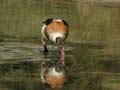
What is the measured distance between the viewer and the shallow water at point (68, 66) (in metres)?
13.5

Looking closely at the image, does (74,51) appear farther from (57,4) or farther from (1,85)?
(57,4)

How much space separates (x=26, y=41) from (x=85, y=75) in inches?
193

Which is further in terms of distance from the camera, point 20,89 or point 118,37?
point 118,37

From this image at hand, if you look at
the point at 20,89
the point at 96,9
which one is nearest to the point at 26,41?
the point at 20,89

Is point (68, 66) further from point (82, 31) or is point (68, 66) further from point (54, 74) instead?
point (82, 31)

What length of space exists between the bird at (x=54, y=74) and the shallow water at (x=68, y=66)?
0.13 metres

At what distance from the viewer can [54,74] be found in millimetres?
14406

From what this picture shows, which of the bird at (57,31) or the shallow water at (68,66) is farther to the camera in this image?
the bird at (57,31)

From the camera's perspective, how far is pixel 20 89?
506 inches

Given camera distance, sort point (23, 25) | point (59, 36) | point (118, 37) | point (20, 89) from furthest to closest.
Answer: point (23, 25) → point (118, 37) → point (59, 36) → point (20, 89)

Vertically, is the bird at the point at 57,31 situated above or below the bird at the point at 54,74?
above

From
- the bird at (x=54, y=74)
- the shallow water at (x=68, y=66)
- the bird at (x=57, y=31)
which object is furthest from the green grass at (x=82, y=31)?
the bird at (x=57, y=31)

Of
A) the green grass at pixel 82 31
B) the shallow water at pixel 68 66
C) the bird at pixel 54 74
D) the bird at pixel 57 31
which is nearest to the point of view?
the shallow water at pixel 68 66

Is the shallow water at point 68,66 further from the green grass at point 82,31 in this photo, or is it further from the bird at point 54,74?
the bird at point 54,74
